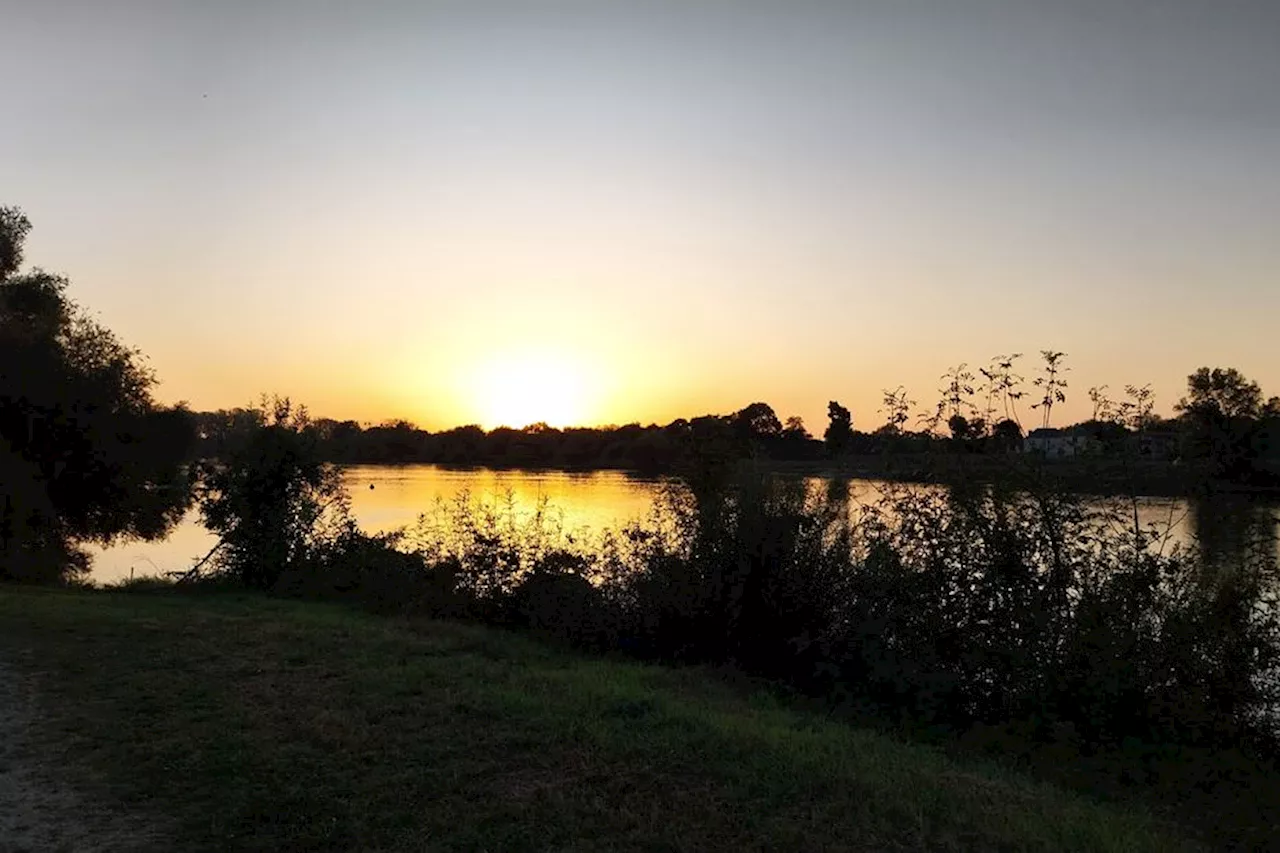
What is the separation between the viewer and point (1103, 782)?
7.76 metres

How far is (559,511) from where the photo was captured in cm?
1658

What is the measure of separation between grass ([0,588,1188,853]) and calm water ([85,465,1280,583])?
399 centimetres

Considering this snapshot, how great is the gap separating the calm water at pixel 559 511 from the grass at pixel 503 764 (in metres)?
3.99

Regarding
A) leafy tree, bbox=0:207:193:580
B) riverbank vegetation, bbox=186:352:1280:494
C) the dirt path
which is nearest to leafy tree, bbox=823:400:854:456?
riverbank vegetation, bbox=186:352:1280:494

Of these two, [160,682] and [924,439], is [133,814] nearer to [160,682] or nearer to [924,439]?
[160,682]

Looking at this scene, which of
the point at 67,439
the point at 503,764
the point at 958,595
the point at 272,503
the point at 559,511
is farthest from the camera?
the point at 67,439

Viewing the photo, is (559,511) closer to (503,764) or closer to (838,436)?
(838,436)

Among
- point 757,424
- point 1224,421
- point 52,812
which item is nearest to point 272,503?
point 757,424

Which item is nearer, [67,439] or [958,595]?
[958,595]

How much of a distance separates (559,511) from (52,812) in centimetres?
1094

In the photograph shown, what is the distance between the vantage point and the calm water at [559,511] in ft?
31.8

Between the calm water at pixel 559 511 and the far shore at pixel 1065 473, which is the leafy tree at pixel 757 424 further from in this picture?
the far shore at pixel 1065 473

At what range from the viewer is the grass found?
5.57 meters

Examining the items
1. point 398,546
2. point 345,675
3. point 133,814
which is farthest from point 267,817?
point 398,546
